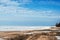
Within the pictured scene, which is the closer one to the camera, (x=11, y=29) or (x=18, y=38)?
(x=18, y=38)

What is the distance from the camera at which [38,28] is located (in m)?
18.1

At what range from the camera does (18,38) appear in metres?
11.9

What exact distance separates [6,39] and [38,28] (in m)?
7.38

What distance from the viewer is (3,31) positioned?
15.2 meters

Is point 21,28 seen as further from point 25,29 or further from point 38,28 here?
point 38,28

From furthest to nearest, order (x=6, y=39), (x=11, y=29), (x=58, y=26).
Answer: (x=58, y=26) < (x=11, y=29) < (x=6, y=39)

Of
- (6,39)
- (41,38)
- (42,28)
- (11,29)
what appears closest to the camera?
(41,38)

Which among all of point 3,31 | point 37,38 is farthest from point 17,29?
point 37,38

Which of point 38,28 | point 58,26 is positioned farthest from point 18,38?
point 58,26

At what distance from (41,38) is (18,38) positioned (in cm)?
211

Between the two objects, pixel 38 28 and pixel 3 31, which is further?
pixel 38 28

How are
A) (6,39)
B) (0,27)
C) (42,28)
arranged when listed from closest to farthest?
(6,39), (0,27), (42,28)

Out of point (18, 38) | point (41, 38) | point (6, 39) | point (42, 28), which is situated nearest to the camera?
point (41, 38)

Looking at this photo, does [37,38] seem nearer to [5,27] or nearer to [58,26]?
[5,27]
